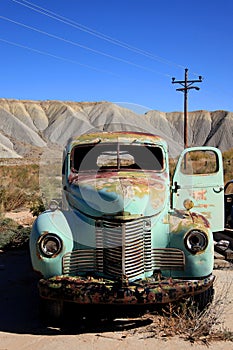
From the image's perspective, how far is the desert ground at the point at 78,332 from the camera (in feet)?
14.0

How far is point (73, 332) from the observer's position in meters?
4.63

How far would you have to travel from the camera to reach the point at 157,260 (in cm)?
470

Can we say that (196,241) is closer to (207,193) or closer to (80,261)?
(80,261)

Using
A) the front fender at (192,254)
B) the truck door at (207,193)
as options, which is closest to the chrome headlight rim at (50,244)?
the front fender at (192,254)

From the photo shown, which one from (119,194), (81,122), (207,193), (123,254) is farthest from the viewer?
(81,122)

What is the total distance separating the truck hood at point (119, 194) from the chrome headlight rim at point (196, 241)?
20.2 inches

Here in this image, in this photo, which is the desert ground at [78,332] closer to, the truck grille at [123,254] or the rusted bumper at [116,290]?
the rusted bumper at [116,290]

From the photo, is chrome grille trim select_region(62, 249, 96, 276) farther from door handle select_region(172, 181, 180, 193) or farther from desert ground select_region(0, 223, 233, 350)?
door handle select_region(172, 181, 180, 193)

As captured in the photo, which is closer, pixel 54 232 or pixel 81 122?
pixel 54 232

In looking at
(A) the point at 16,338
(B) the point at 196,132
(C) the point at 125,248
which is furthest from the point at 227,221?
(B) the point at 196,132

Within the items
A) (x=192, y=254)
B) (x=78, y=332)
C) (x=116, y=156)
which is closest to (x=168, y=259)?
A: (x=192, y=254)

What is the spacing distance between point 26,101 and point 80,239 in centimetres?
9511

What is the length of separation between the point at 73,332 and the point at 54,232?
1.09 meters

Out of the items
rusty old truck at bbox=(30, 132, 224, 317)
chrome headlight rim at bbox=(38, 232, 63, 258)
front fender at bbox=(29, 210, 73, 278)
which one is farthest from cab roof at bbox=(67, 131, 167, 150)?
chrome headlight rim at bbox=(38, 232, 63, 258)
